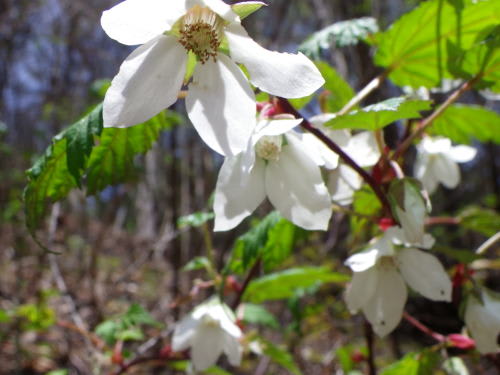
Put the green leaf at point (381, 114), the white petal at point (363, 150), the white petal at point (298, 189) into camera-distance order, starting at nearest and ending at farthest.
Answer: the green leaf at point (381, 114), the white petal at point (298, 189), the white petal at point (363, 150)

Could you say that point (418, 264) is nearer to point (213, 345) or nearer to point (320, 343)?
point (213, 345)

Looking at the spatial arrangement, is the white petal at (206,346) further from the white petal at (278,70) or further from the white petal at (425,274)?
the white petal at (278,70)

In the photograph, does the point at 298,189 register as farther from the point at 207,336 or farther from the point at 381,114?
the point at 207,336

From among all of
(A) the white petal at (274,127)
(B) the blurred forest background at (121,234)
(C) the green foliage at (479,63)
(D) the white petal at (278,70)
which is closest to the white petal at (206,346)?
(B) the blurred forest background at (121,234)

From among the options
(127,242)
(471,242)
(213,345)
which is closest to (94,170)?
(213,345)

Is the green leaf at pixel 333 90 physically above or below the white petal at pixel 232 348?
above

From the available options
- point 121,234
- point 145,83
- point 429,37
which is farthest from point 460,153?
point 121,234
